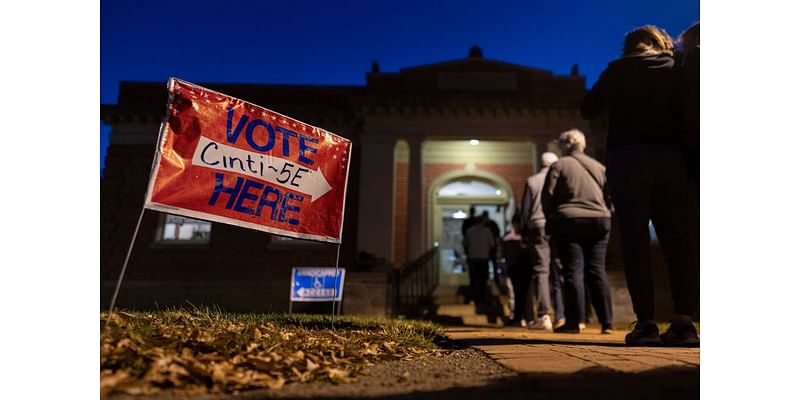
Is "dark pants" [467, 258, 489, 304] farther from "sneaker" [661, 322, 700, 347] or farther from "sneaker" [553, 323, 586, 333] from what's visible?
"sneaker" [661, 322, 700, 347]

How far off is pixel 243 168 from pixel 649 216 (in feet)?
7.45

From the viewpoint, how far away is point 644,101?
281cm

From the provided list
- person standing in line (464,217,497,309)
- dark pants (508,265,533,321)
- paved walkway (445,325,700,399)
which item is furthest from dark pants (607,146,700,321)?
person standing in line (464,217,497,309)

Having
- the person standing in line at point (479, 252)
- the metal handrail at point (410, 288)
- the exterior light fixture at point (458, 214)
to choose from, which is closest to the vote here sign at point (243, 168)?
the person standing in line at point (479, 252)

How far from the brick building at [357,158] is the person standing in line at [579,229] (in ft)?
22.6

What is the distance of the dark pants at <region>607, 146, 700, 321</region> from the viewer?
268 cm

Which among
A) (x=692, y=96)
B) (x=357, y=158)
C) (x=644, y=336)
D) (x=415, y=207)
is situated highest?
(x=357, y=158)

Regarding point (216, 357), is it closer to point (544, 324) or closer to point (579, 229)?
point (579, 229)

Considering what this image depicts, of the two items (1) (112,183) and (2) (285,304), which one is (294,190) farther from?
(1) (112,183)

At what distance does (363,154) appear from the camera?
11570 millimetres

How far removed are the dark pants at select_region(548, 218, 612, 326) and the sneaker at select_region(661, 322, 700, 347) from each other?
1.08 meters

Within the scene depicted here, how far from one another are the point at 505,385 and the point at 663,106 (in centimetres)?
205

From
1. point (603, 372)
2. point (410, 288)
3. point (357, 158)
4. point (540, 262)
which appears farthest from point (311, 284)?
point (603, 372)
